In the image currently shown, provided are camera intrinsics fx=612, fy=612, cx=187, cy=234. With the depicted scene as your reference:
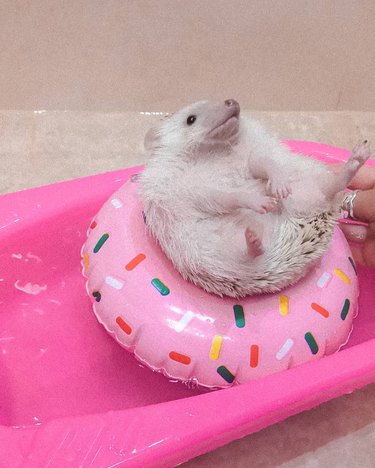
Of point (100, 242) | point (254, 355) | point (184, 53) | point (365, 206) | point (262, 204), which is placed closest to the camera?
point (262, 204)

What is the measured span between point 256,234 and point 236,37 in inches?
44.6

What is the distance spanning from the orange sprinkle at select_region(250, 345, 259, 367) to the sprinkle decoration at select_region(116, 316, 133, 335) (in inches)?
8.4

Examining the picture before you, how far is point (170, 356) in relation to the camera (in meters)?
1.06

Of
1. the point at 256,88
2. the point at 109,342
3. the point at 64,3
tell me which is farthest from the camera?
the point at 256,88

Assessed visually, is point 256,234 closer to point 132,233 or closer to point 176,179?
point 176,179

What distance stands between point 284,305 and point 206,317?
14 cm

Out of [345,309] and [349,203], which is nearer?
[345,309]

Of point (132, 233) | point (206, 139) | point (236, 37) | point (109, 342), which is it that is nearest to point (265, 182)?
point (206, 139)

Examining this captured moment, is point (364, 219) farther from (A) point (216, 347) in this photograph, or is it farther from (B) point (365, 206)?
(A) point (216, 347)

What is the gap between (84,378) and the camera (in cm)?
125

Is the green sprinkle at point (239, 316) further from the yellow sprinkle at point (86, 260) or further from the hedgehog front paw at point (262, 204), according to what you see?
the yellow sprinkle at point (86, 260)

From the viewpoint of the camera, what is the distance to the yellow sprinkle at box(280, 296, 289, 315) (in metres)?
1.08

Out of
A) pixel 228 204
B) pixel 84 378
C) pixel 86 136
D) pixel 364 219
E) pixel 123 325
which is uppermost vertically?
pixel 228 204

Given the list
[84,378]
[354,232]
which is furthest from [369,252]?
[84,378]
